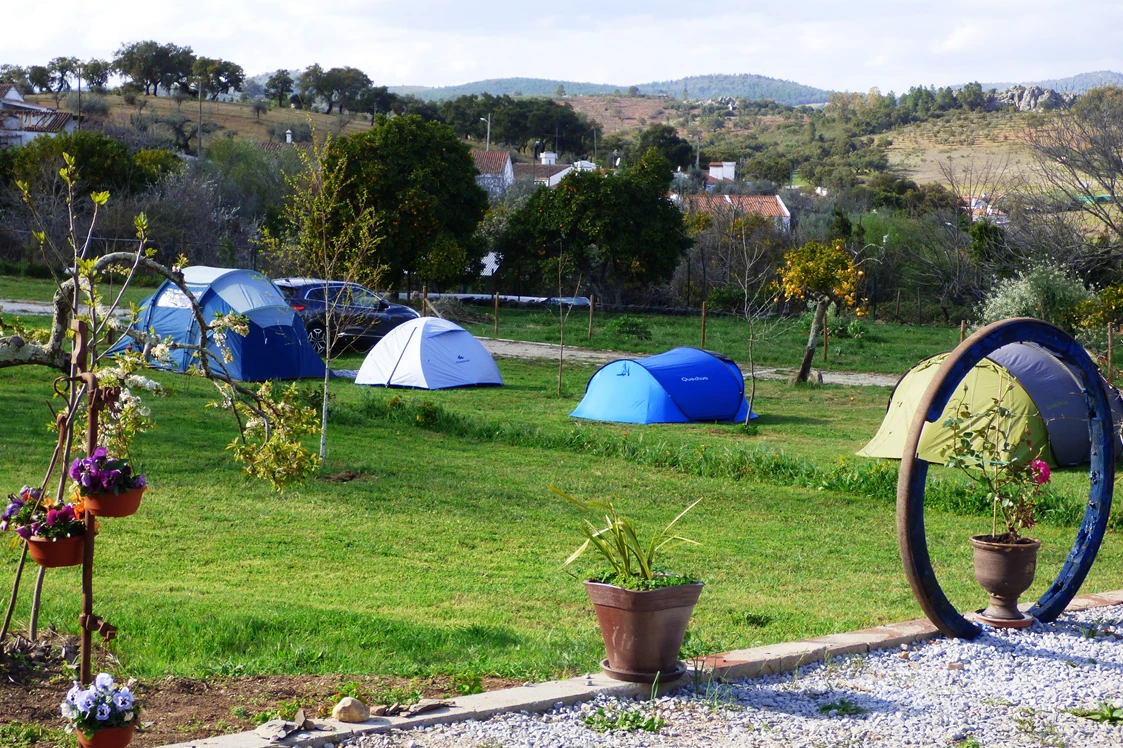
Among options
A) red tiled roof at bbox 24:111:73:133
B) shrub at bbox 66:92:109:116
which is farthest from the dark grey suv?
shrub at bbox 66:92:109:116

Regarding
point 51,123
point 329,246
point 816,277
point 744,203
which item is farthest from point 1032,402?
point 51,123

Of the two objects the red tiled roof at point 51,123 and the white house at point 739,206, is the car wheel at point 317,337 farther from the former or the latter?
the red tiled roof at point 51,123

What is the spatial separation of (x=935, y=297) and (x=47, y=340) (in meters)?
30.5

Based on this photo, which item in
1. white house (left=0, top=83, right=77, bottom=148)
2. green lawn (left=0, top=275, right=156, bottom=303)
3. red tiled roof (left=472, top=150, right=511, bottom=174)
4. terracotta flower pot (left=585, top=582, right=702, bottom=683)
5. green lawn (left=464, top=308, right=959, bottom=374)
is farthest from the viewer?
red tiled roof (left=472, top=150, right=511, bottom=174)

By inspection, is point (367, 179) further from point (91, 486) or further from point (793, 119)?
point (793, 119)

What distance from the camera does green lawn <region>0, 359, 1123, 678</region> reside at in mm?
5418

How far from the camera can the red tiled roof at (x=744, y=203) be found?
42.3m

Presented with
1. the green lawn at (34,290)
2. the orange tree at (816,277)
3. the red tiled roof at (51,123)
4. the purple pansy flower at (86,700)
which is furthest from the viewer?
the red tiled roof at (51,123)

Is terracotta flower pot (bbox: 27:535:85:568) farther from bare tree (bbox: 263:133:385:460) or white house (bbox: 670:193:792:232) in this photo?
white house (bbox: 670:193:792:232)

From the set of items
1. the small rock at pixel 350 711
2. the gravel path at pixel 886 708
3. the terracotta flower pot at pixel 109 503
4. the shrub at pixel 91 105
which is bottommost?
the gravel path at pixel 886 708

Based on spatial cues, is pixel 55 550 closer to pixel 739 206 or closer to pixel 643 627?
pixel 643 627

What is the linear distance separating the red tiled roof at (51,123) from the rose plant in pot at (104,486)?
54905 millimetres

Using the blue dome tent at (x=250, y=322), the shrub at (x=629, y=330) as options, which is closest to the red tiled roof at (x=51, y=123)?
the shrub at (x=629, y=330)

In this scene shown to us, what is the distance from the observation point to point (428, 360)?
18500 millimetres
